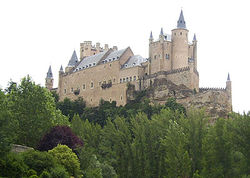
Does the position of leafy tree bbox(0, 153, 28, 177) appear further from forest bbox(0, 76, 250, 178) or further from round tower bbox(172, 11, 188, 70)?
round tower bbox(172, 11, 188, 70)

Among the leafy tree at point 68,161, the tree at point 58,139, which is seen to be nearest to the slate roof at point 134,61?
the tree at point 58,139

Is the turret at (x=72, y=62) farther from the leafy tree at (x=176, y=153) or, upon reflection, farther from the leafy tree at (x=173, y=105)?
the leafy tree at (x=176, y=153)

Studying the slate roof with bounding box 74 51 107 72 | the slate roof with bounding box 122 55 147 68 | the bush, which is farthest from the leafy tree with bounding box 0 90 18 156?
the slate roof with bounding box 74 51 107 72

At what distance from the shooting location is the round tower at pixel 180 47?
92.2 metres

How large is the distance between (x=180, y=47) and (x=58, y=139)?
1695 inches

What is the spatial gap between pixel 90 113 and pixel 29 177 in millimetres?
58962

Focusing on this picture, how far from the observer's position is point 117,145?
6203 cm

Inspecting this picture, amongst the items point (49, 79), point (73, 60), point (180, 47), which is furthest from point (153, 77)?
point (49, 79)

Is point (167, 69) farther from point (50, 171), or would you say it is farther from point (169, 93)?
point (50, 171)

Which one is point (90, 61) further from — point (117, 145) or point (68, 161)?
point (68, 161)

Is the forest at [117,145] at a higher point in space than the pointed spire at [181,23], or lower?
lower

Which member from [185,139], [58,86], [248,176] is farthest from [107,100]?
[248,176]

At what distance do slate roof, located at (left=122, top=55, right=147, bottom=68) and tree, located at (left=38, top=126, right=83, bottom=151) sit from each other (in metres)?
44.0

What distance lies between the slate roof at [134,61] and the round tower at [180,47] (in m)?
8.62
